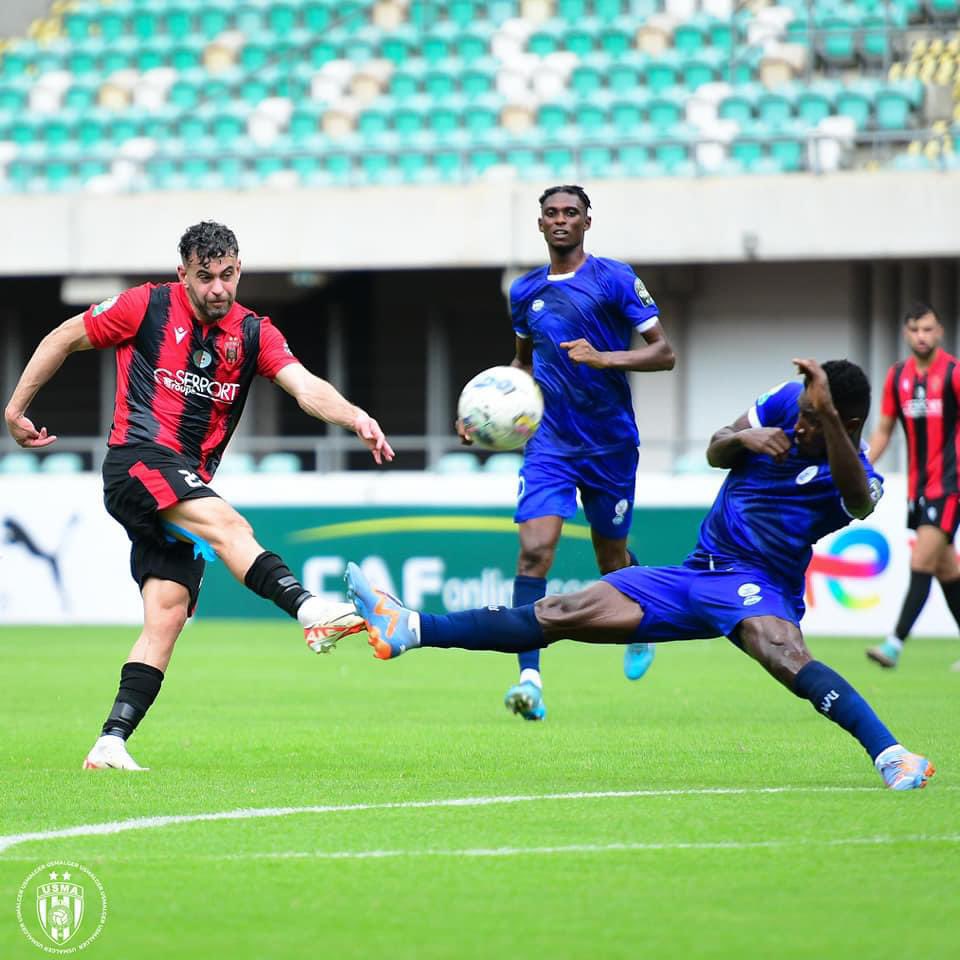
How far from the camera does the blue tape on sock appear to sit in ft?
22.6

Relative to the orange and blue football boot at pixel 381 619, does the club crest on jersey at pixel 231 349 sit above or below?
above

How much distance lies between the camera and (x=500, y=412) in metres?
7.55

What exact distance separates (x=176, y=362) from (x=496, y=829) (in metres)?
2.53

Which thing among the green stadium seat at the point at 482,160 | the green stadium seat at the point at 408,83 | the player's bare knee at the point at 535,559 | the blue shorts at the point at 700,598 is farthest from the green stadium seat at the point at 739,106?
the blue shorts at the point at 700,598

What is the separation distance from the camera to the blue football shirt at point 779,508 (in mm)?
6500

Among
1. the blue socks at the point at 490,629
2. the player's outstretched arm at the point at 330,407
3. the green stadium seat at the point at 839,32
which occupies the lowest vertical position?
the blue socks at the point at 490,629

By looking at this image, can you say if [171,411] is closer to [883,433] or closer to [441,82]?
[883,433]

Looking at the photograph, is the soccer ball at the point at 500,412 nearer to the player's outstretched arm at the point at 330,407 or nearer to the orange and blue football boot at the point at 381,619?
the player's outstretched arm at the point at 330,407

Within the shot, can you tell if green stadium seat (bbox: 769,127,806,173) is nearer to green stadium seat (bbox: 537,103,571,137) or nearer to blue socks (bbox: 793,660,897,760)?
green stadium seat (bbox: 537,103,571,137)

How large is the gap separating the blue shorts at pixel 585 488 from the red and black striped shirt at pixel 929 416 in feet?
11.8

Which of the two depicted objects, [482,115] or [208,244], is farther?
[482,115]

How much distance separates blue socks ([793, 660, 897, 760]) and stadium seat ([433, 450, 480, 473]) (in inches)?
503

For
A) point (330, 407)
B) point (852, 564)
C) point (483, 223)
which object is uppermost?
point (483, 223)

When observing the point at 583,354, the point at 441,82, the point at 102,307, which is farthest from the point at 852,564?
the point at 102,307
